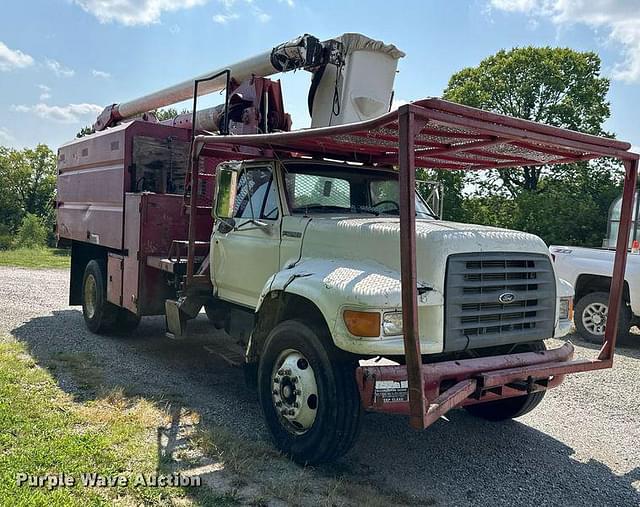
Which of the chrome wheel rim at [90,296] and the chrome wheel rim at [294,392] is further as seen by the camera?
the chrome wheel rim at [90,296]

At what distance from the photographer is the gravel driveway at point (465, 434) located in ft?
13.6

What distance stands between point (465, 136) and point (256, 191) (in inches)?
81.8

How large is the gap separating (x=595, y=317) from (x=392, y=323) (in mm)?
6491

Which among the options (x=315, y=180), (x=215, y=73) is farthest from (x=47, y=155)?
(x=315, y=180)

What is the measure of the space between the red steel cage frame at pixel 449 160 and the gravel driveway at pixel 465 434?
2.19 feet

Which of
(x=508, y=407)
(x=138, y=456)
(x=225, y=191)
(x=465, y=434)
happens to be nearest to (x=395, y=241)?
(x=465, y=434)

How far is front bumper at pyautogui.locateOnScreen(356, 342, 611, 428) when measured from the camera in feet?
11.9

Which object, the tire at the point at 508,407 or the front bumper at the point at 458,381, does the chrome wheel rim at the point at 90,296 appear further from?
the front bumper at the point at 458,381

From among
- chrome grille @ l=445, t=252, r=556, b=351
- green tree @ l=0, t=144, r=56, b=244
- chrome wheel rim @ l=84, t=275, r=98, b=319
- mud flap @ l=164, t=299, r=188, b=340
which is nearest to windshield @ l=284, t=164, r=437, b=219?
chrome grille @ l=445, t=252, r=556, b=351

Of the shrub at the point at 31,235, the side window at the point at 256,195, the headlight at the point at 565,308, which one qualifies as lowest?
the shrub at the point at 31,235

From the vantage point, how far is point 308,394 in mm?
4207

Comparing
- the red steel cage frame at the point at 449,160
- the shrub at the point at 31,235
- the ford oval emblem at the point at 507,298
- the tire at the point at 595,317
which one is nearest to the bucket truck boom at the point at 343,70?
the red steel cage frame at the point at 449,160

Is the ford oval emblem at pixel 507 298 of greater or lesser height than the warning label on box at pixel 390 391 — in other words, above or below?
above

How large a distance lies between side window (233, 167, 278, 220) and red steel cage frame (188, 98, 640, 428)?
8.9 inches
